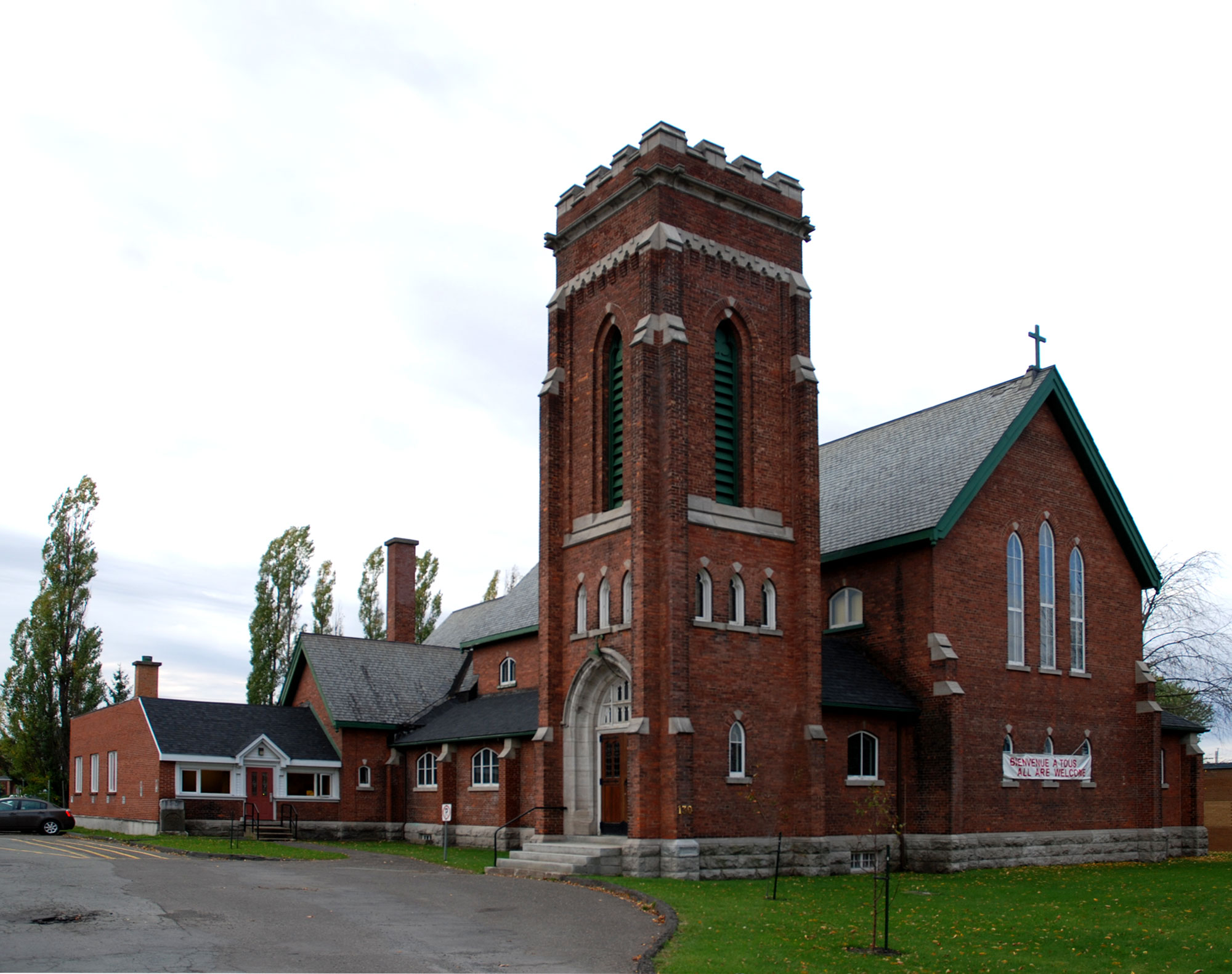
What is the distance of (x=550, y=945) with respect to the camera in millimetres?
14414

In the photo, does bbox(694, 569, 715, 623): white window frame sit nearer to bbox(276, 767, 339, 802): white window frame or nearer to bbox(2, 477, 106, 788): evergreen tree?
bbox(276, 767, 339, 802): white window frame

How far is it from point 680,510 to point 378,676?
60.9ft

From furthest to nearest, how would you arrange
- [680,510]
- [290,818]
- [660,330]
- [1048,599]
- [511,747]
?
[290,818] < [511,747] < [1048,599] < [660,330] < [680,510]

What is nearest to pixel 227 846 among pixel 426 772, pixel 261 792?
pixel 261 792

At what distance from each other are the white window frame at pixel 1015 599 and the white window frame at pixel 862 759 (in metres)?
4.46

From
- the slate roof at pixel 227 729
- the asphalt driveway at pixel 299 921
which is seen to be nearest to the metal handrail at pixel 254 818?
the slate roof at pixel 227 729

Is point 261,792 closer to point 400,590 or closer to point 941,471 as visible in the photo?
point 400,590

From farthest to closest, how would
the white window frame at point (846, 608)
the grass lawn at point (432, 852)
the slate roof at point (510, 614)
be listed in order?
the slate roof at point (510, 614) < the white window frame at point (846, 608) < the grass lawn at point (432, 852)

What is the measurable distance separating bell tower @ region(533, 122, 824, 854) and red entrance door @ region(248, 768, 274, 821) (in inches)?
502

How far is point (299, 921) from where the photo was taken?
15.5 m

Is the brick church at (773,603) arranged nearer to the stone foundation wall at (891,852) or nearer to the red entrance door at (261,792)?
the stone foundation wall at (891,852)

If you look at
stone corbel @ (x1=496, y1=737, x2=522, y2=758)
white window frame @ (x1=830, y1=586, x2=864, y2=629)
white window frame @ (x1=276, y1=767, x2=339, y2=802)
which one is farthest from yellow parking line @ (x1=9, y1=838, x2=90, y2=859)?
white window frame @ (x1=830, y1=586, x2=864, y2=629)

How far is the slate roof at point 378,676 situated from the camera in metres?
38.2

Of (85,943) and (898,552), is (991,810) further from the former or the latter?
(85,943)
